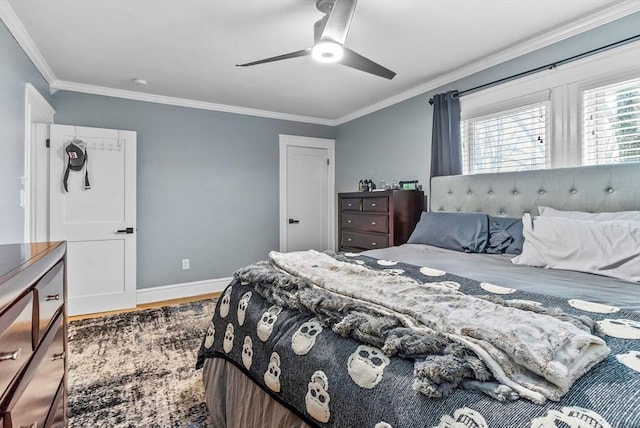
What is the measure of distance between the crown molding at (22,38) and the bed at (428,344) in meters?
2.31

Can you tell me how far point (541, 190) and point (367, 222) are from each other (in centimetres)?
163

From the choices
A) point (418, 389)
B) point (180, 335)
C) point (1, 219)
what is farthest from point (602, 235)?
point (1, 219)

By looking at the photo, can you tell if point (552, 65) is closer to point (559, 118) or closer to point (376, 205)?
point (559, 118)

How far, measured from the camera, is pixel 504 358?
0.79 meters

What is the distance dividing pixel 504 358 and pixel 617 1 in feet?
8.53

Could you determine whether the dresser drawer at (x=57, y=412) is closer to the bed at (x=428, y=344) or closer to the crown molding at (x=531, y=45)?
the bed at (x=428, y=344)

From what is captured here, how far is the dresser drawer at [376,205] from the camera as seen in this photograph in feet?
11.4

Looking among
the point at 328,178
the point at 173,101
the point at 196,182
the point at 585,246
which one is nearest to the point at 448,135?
the point at 585,246

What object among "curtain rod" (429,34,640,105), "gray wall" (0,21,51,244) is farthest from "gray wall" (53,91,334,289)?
"curtain rod" (429,34,640,105)

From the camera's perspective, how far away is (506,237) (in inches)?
97.3

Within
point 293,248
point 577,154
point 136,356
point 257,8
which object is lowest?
point 136,356

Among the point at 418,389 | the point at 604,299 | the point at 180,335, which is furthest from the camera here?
the point at 180,335

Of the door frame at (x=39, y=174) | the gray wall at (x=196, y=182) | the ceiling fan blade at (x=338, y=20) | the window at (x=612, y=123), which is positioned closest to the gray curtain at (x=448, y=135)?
the window at (x=612, y=123)

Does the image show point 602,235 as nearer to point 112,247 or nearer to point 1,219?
point 1,219
